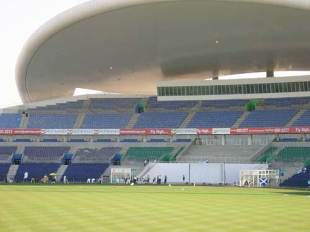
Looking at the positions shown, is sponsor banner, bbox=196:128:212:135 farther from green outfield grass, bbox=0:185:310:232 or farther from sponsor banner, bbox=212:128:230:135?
green outfield grass, bbox=0:185:310:232

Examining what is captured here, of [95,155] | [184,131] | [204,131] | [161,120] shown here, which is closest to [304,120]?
[204,131]

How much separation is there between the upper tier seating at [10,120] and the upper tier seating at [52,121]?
6.39ft

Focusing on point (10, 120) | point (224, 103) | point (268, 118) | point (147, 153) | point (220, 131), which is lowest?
point (147, 153)

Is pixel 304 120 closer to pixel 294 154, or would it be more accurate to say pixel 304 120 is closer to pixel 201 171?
pixel 294 154

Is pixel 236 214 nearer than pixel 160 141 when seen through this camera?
Yes

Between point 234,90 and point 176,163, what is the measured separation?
16999mm

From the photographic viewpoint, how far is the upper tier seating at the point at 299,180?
4876 cm

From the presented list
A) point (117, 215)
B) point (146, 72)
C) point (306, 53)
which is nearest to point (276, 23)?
point (306, 53)

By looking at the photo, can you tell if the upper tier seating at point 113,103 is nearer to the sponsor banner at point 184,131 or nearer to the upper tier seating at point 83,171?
the sponsor banner at point 184,131

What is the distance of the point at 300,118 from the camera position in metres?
62.1

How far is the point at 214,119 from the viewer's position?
6588 cm

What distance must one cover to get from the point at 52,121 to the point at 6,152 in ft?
26.5

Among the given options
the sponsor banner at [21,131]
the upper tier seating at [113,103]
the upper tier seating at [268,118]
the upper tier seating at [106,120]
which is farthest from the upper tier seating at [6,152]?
the upper tier seating at [268,118]

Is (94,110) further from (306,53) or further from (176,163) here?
(306,53)
